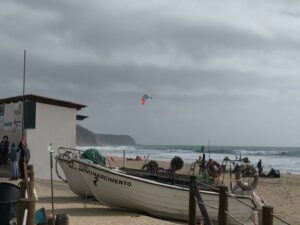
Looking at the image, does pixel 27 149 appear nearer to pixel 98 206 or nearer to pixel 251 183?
pixel 98 206

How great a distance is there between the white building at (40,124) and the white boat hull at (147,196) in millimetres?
6855

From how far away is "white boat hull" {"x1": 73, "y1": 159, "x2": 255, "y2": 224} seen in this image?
45.1ft

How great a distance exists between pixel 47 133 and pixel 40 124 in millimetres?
526

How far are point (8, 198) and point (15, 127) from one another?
12.5 m

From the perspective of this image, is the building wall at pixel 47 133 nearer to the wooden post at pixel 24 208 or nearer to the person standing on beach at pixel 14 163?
the person standing on beach at pixel 14 163

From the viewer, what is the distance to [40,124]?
67.9ft

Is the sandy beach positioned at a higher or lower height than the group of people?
lower

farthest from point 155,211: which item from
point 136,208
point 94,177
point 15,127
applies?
point 15,127

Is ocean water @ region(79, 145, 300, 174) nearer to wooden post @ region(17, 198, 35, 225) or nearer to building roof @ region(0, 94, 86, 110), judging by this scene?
building roof @ region(0, 94, 86, 110)

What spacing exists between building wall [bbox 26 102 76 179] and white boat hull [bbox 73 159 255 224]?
22.4ft

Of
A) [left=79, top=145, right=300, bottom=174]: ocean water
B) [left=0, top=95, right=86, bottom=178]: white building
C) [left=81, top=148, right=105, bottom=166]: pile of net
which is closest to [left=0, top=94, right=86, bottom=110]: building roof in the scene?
[left=0, top=95, right=86, bottom=178]: white building

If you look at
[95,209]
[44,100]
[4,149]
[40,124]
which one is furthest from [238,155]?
[95,209]

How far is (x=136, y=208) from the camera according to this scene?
14109 mm

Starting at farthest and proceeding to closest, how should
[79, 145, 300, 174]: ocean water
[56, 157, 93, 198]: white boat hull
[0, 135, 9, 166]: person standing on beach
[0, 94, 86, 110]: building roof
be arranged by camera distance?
1. [79, 145, 300, 174]: ocean water
2. [0, 135, 9, 166]: person standing on beach
3. [0, 94, 86, 110]: building roof
4. [56, 157, 93, 198]: white boat hull
